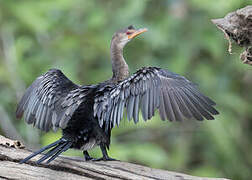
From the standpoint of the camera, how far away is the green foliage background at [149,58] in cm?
726

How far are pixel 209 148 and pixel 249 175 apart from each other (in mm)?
731

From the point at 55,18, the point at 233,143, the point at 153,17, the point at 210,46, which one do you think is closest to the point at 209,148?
the point at 233,143

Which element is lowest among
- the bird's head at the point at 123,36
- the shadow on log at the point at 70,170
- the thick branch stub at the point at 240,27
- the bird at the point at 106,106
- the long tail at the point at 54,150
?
the shadow on log at the point at 70,170

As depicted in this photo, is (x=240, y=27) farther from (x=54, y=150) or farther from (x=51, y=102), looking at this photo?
(x=51, y=102)

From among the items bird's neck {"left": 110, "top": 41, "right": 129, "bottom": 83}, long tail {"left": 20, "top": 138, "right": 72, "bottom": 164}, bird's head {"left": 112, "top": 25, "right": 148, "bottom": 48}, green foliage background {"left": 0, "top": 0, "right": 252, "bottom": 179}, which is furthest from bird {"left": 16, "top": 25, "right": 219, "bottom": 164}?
green foliage background {"left": 0, "top": 0, "right": 252, "bottom": 179}

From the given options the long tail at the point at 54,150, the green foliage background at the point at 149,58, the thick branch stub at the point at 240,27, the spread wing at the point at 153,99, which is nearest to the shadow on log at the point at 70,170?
the long tail at the point at 54,150

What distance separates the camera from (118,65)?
19.2 feet

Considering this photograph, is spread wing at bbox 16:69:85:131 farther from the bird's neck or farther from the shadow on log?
the bird's neck

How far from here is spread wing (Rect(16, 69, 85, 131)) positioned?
502cm

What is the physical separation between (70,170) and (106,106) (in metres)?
0.64

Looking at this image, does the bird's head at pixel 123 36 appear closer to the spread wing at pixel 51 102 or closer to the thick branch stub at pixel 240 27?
the spread wing at pixel 51 102

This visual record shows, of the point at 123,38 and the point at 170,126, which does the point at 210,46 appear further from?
the point at 123,38

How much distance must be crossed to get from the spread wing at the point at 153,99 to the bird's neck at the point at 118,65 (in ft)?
2.41

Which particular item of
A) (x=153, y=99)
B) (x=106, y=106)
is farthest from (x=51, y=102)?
(x=153, y=99)
